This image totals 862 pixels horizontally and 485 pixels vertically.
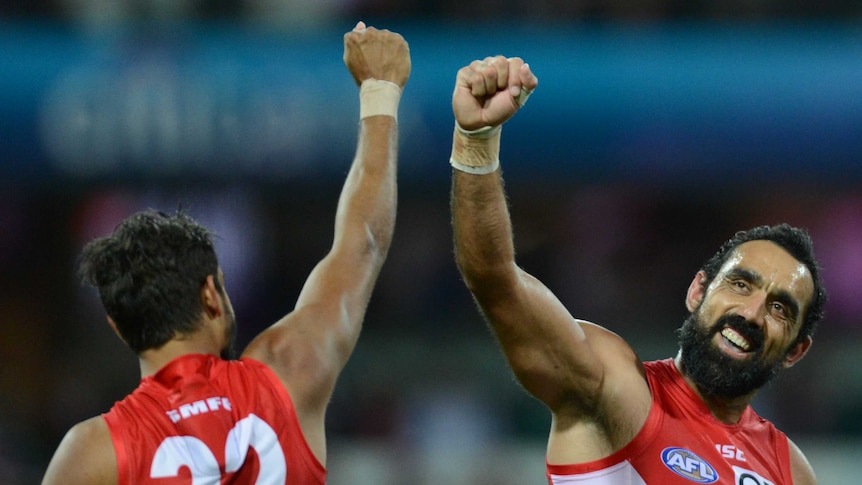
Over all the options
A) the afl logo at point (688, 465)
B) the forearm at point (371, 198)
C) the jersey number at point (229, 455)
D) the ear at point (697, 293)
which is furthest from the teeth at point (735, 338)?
the jersey number at point (229, 455)

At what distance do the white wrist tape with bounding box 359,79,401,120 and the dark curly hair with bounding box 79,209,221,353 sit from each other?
98 cm

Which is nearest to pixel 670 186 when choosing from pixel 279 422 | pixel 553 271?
pixel 553 271

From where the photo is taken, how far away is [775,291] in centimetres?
416

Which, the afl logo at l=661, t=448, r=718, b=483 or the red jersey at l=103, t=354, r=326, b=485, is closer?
the red jersey at l=103, t=354, r=326, b=485

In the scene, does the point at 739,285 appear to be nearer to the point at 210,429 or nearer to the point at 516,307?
the point at 516,307

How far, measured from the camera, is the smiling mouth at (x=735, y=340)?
4074 mm

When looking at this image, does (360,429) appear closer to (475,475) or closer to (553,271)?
(475,475)

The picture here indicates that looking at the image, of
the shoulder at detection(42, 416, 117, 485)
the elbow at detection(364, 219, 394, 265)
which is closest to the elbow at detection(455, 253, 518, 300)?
the elbow at detection(364, 219, 394, 265)

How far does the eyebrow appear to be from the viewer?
4168 mm

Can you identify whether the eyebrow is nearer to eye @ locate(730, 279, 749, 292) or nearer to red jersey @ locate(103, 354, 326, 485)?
Result: eye @ locate(730, 279, 749, 292)

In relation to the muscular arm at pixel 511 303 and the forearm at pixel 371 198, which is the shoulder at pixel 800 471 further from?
the forearm at pixel 371 198

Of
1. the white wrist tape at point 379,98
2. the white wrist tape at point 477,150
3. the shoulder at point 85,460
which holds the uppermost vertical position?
the white wrist tape at point 379,98

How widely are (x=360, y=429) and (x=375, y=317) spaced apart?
1056 millimetres

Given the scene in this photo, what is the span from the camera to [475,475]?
27.7ft
